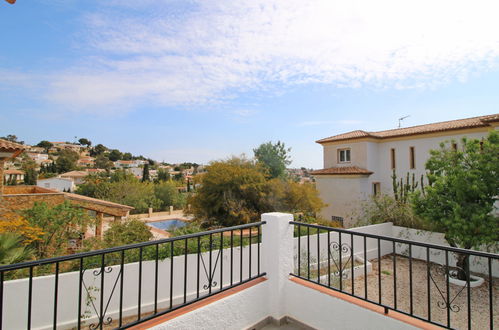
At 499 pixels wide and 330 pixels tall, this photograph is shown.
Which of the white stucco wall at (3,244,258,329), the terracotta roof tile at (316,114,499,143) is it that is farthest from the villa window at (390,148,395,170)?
the white stucco wall at (3,244,258,329)

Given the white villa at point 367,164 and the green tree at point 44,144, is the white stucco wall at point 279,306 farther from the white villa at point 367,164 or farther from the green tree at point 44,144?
the green tree at point 44,144

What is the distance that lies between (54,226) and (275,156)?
57.1ft

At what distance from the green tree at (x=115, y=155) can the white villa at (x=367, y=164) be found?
79.7 metres

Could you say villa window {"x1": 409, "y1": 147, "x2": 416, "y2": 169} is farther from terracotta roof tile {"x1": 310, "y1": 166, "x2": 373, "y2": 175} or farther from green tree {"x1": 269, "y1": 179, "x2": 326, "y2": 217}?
green tree {"x1": 269, "y1": 179, "x2": 326, "y2": 217}

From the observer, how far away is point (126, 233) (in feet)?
23.4

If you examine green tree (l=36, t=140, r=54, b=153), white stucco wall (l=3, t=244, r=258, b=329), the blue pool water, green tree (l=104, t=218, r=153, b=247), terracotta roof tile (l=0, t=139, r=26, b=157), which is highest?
green tree (l=36, t=140, r=54, b=153)

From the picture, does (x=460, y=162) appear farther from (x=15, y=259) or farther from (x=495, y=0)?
(x=15, y=259)

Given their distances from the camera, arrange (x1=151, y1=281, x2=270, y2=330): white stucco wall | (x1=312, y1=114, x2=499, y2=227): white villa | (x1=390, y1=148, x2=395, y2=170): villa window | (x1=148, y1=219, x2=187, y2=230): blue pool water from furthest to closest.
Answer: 1. (x1=148, y1=219, x2=187, y2=230): blue pool water
2. (x1=390, y1=148, x2=395, y2=170): villa window
3. (x1=312, y1=114, x2=499, y2=227): white villa
4. (x1=151, y1=281, x2=270, y2=330): white stucco wall

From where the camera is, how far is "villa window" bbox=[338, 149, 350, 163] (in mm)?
15836

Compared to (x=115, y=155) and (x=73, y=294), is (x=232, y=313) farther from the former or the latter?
(x=115, y=155)

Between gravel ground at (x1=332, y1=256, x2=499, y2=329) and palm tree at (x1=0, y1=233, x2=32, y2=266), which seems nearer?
palm tree at (x1=0, y1=233, x2=32, y2=266)

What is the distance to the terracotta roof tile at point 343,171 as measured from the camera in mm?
14484

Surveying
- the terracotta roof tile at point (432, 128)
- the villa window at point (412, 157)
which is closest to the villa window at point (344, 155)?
the terracotta roof tile at point (432, 128)

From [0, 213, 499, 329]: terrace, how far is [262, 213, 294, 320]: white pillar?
1 cm
